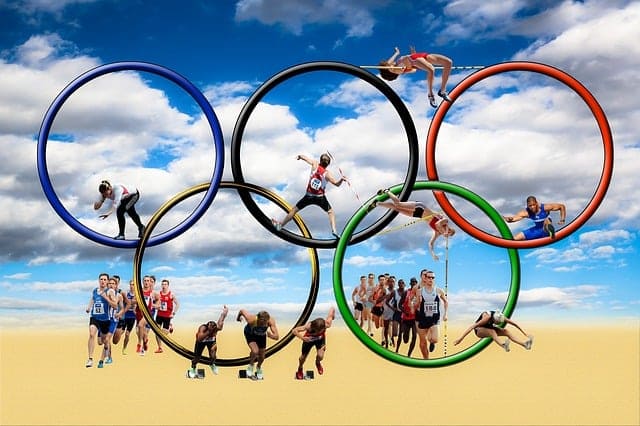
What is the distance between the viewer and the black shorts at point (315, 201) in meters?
14.8

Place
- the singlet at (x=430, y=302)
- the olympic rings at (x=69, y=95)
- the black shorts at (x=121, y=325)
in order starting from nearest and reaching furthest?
the olympic rings at (x=69, y=95)
the singlet at (x=430, y=302)
the black shorts at (x=121, y=325)

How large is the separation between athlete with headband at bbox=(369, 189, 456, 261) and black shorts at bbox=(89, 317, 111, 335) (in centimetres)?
640

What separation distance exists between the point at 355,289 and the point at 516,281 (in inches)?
260

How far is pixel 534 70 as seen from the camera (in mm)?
14461

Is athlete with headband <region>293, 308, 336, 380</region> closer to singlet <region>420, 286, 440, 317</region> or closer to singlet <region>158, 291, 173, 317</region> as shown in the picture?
singlet <region>420, 286, 440, 317</region>

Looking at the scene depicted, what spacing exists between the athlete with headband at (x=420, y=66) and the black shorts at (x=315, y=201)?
2471 mm

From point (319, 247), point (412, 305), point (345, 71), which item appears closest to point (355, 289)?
point (412, 305)

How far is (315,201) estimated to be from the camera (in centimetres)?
1477

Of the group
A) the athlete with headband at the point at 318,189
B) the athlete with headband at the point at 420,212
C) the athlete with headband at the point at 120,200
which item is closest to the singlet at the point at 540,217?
the athlete with headband at the point at 420,212

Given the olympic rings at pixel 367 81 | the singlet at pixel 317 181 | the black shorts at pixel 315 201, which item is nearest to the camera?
the olympic rings at pixel 367 81

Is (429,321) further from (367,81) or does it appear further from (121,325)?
(121,325)

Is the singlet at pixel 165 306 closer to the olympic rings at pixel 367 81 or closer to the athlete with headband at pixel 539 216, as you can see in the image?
the olympic rings at pixel 367 81

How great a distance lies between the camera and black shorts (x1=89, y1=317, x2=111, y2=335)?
660 inches

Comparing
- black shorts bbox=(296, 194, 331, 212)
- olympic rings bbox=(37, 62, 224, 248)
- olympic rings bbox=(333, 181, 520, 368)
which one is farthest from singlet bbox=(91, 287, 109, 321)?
olympic rings bbox=(333, 181, 520, 368)
